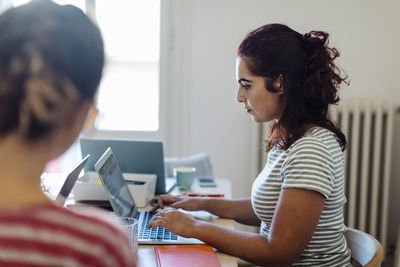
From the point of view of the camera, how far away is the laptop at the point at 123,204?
119 centimetres

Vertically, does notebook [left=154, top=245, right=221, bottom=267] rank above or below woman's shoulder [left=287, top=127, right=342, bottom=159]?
below

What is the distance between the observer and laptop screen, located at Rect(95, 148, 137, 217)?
121cm

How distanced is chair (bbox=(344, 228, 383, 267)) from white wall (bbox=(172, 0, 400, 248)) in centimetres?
137

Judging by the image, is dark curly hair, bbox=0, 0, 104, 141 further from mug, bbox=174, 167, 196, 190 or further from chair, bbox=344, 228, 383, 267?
mug, bbox=174, 167, 196, 190

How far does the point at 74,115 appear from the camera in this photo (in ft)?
1.69

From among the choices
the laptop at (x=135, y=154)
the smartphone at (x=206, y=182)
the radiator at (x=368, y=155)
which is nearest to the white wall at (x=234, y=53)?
the radiator at (x=368, y=155)

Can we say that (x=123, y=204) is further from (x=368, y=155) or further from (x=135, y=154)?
(x=368, y=155)

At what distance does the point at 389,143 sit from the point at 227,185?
1.19 m

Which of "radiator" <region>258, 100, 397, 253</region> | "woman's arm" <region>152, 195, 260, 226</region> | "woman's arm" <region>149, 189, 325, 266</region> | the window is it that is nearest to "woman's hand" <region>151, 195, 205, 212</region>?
"woman's arm" <region>152, 195, 260, 226</region>

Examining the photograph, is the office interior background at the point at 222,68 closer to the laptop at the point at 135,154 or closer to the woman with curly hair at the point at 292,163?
the laptop at the point at 135,154

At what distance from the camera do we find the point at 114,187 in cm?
128

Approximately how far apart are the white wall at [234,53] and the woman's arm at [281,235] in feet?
4.99

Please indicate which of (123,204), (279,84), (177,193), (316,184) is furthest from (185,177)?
(316,184)

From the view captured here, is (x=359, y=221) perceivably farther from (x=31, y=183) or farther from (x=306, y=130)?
(x=31, y=183)
